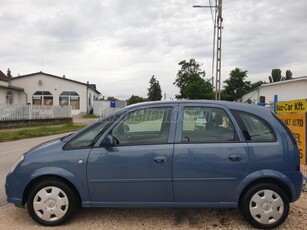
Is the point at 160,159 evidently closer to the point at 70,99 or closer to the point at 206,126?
the point at 206,126

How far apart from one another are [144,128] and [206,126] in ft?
2.94

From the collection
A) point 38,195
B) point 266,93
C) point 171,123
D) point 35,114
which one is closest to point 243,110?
point 171,123

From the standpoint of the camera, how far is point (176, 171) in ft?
12.6

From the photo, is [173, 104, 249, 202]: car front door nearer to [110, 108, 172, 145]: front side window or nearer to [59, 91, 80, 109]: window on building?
[110, 108, 172, 145]: front side window

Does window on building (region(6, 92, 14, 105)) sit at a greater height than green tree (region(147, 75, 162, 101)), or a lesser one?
lesser

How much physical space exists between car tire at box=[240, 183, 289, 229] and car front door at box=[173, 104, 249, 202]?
310mm

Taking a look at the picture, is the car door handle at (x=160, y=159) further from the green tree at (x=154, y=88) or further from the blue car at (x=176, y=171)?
the green tree at (x=154, y=88)

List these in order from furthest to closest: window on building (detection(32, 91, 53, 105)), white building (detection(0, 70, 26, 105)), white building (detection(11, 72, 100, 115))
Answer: window on building (detection(32, 91, 53, 105)) < white building (detection(11, 72, 100, 115)) < white building (detection(0, 70, 26, 105))

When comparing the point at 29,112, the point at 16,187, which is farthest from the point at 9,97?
the point at 16,187

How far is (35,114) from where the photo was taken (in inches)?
906

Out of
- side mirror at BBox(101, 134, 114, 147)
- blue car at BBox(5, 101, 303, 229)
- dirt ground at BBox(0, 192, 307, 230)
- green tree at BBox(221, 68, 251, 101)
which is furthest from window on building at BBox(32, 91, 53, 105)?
side mirror at BBox(101, 134, 114, 147)

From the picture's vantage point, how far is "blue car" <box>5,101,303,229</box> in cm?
383

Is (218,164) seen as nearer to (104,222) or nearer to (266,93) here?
(104,222)

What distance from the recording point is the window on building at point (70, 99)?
42469 mm
